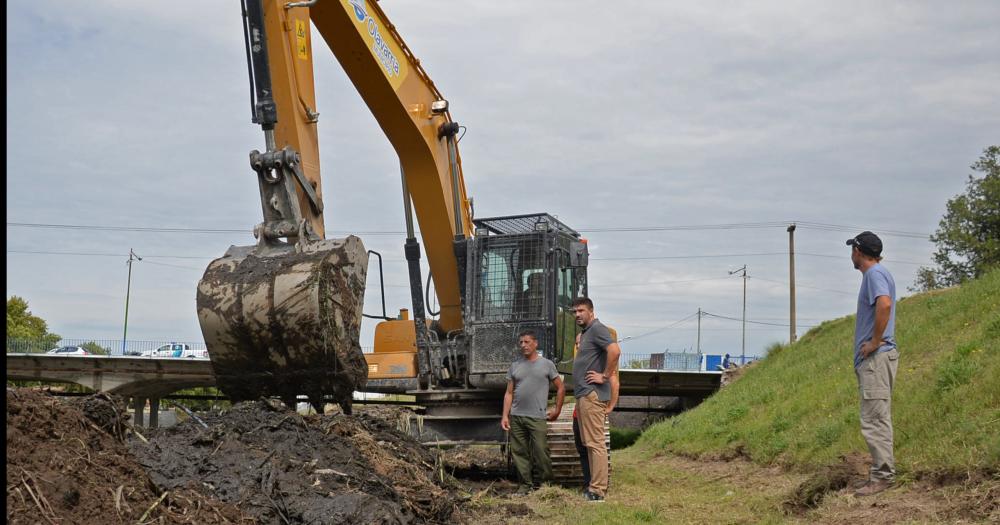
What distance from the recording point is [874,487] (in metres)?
7.29

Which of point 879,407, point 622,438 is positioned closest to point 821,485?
point 879,407

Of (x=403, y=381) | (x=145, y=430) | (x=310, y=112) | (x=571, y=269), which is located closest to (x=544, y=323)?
(x=571, y=269)

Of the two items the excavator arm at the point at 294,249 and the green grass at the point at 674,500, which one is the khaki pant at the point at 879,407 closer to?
the green grass at the point at 674,500

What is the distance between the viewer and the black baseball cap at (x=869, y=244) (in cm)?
744

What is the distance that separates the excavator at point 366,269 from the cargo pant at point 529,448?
0.75m

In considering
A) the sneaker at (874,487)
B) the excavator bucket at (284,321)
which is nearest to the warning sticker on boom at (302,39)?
the excavator bucket at (284,321)

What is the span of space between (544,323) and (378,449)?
296 centimetres

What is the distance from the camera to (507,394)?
999cm

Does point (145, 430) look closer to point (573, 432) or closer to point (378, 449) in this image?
point (378, 449)

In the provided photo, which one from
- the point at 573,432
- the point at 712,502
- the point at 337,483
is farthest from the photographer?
the point at 573,432

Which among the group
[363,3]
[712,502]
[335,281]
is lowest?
[712,502]

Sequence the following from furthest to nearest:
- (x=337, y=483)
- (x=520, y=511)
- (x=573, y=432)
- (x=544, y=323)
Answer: (x=544, y=323)
(x=573, y=432)
(x=520, y=511)
(x=337, y=483)

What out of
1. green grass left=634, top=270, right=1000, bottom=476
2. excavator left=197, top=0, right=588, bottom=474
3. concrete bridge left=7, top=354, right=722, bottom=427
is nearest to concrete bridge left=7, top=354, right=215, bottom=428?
concrete bridge left=7, top=354, right=722, bottom=427

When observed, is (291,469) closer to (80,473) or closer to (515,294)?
(80,473)
